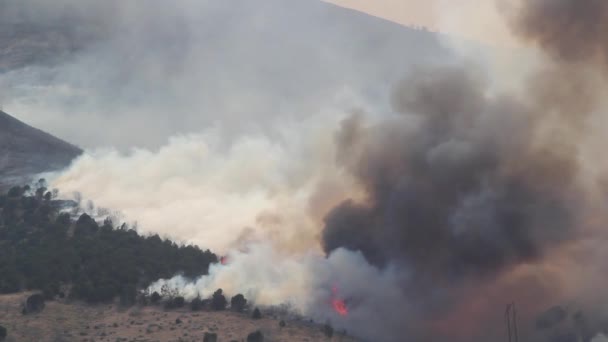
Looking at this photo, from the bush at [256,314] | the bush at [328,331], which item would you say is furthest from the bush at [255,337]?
the bush at [328,331]

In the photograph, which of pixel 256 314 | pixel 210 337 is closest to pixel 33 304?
pixel 210 337

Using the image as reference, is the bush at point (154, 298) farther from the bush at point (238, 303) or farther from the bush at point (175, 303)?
the bush at point (238, 303)

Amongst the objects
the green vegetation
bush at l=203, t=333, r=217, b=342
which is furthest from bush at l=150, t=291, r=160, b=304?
bush at l=203, t=333, r=217, b=342

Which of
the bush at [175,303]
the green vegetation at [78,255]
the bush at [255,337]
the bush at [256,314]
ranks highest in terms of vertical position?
the green vegetation at [78,255]

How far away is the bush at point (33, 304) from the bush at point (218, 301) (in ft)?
84.1

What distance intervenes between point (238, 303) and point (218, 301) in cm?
324

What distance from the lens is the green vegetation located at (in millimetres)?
133000

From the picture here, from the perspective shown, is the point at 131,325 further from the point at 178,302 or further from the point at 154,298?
the point at 154,298

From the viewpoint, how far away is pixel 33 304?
122625 millimetres

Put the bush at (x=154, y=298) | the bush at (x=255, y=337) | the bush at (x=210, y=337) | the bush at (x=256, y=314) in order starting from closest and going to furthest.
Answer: the bush at (x=210, y=337) < the bush at (x=255, y=337) < the bush at (x=256, y=314) < the bush at (x=154, y=298)

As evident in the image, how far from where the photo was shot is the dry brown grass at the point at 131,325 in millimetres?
114562

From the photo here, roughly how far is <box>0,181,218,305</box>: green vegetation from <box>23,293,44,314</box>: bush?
3.86 meters

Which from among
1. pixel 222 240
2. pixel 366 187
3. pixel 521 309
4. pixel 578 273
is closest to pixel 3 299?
pixel 222 240

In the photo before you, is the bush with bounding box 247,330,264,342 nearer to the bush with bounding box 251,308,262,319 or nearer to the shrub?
the bush with bounding box 251,308,262,319
